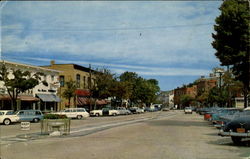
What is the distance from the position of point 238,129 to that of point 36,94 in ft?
138

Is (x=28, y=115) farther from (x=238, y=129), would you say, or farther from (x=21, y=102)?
(x=238, y=129)

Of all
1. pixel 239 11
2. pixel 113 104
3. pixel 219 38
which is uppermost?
pixel 239 11

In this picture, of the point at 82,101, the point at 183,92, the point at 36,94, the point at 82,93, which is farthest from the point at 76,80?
the point at 183,92

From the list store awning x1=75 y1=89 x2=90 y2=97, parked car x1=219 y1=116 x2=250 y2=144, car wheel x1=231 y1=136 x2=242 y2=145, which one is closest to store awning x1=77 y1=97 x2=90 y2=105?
store awning x1=75 y1=89 x2=90 y2=97

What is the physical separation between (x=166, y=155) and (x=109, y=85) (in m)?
56.1

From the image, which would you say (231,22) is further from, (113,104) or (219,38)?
Answer: (113,104)

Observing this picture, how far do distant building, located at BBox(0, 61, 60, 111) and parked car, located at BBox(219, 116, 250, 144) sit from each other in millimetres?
32677

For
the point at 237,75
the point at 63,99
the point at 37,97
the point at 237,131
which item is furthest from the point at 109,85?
the point at 237,131

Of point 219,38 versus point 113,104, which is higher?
point 219,38

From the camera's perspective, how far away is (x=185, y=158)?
454 inches

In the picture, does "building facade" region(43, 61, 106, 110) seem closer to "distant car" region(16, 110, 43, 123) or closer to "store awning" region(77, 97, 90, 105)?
"store awning" region(77, 97, 90, 105)

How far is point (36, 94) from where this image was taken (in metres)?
53.3

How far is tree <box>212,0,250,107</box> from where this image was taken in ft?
86.7

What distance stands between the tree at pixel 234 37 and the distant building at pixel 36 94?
25.9 meters
